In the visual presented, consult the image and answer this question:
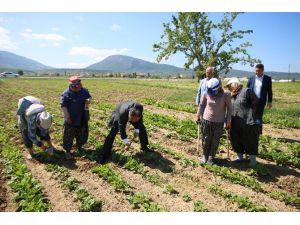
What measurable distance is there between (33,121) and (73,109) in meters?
0.93

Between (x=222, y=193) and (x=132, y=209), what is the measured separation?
1658mm

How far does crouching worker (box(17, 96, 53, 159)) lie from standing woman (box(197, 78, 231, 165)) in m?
3.48

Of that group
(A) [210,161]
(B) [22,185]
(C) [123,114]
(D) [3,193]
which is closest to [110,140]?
(C) [123,114]

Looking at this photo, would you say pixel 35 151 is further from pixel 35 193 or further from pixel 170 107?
pixel 170 107

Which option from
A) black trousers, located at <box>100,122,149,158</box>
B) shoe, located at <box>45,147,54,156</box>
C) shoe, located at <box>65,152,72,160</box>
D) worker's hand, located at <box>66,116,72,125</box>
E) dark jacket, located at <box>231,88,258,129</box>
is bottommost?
shoe, located at <box>65,152,72,160</box>

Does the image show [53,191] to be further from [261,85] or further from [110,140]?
[261,85]

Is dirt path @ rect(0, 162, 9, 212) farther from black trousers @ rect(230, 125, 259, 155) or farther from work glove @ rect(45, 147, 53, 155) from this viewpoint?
black trousers @ rect(230, 125, 259, 155)

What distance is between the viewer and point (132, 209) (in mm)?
5043

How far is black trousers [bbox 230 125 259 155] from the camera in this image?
6605mm

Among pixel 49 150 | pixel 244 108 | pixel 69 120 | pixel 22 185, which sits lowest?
pixel 22 185

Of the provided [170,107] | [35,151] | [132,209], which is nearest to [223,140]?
[132,209]

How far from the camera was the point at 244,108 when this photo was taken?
664 cm

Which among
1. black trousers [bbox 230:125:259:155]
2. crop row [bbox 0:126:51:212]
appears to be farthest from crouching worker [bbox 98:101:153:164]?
black trousers [bbox 230:125:259:155]

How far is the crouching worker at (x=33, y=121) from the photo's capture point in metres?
6.73
